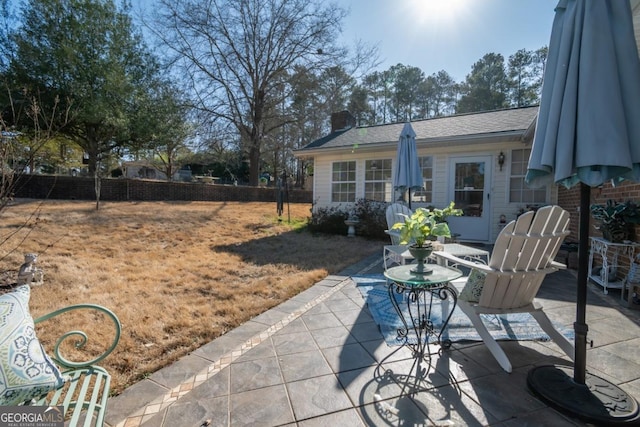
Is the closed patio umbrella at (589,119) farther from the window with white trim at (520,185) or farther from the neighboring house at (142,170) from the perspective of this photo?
the neighboring house at (142,170)

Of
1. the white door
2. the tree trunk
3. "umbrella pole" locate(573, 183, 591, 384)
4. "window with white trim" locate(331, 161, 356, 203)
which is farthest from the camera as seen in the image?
the tree trunk

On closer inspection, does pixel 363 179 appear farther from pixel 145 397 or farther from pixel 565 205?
pixel 145 397

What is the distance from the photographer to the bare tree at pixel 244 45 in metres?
15.3

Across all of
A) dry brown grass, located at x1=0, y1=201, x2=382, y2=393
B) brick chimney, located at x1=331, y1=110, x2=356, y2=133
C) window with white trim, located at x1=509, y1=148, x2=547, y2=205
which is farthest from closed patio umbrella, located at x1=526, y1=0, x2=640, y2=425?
brick chimney, located at x1=331, y1=110, x2=356, y2=133

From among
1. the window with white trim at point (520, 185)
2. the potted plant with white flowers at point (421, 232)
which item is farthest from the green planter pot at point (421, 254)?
the window with white trim at point (520, 185)

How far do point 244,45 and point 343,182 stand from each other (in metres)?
11.4

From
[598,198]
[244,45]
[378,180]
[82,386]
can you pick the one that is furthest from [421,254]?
[244,45]

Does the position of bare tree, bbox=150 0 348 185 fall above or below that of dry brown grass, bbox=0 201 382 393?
above

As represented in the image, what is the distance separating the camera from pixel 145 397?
183 cm

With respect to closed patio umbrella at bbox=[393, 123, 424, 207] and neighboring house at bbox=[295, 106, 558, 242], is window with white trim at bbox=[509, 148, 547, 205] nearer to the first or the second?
neighboring house at bbox=[295, 106, 558, 242]

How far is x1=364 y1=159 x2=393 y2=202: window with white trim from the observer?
27.8 feet

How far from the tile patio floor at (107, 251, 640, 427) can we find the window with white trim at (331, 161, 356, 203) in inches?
250

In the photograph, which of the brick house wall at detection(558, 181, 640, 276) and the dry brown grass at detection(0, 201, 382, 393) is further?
the brick house wall at detection(558, 181, 640, 276)

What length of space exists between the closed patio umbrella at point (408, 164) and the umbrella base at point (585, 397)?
4195 mm
